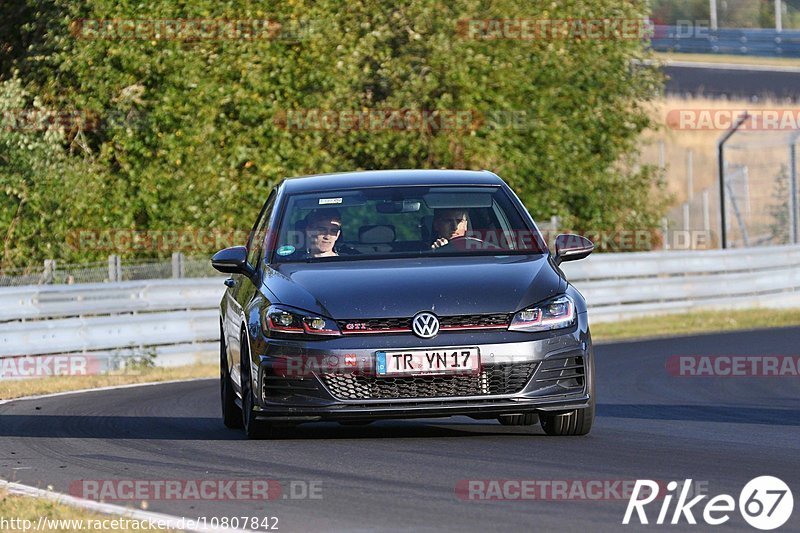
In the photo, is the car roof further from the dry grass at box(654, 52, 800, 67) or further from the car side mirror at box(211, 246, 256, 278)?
the dry grass at box(654, 52, 800, 67)

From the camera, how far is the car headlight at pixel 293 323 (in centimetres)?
904

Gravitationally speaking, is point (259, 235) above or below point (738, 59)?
above

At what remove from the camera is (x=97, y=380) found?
1722 centimetres

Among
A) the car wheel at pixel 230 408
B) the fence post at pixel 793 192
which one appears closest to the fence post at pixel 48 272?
the car wheel at pixel 230 408

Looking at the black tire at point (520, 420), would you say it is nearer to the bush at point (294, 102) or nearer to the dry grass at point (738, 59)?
the bush at point (294, 102)

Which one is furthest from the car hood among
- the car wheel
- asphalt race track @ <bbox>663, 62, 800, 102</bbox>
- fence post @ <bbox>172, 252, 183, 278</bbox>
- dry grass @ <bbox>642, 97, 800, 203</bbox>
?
asphalt race track @ <bbox>663, 62, 800, 102</bbox>

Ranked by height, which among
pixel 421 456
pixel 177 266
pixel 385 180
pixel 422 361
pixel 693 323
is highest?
pixel 385 180

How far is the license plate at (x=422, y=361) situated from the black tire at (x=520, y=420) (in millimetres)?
1603

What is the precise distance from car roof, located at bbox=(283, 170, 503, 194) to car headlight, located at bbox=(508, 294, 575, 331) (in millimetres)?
1579

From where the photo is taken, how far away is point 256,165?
27.0 meters

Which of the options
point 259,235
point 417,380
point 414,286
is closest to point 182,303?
point 259,235

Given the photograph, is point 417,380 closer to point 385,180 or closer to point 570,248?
point 570,248

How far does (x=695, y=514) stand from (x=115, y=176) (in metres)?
20.2

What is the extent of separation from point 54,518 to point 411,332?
2642mm
